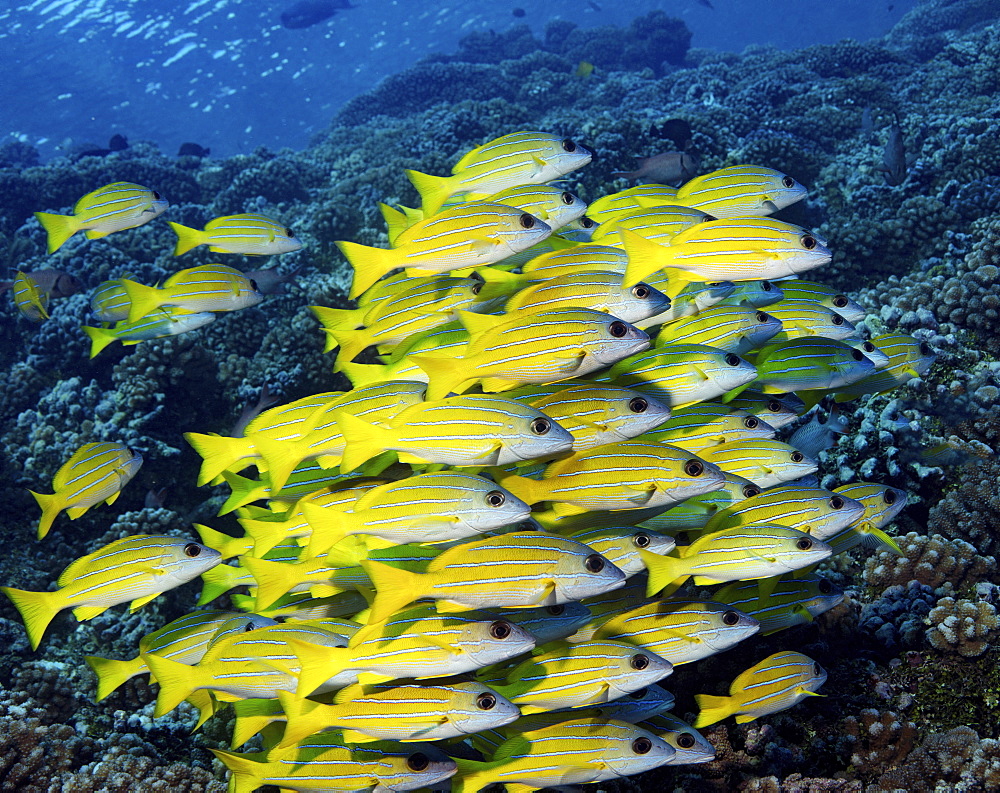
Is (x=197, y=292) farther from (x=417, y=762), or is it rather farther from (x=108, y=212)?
(x=417, y=762)

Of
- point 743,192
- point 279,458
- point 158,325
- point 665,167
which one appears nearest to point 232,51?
point 665,167

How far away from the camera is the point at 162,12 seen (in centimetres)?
5094

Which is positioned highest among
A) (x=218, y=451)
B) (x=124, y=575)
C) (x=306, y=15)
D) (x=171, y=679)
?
(x=306, y=15)

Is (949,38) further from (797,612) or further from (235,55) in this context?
(235,55)

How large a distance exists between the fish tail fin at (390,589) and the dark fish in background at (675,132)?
9.73 m

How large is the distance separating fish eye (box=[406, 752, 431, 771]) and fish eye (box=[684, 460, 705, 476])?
4.92ft

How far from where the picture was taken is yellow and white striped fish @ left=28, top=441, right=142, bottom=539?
4.14 meters

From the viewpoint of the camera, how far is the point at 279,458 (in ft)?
8.81

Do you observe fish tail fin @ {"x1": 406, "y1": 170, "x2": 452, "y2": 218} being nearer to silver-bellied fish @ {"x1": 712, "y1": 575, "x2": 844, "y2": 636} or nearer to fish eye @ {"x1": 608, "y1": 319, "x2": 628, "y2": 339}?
fish eye @ {"x1": 608, "y1": 319, "x2": 628, "y2": 339}

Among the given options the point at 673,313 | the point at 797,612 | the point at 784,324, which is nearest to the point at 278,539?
the point at 673,313

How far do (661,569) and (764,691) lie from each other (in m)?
0.93

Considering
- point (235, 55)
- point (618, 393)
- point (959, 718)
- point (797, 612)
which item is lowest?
point (959, 718)

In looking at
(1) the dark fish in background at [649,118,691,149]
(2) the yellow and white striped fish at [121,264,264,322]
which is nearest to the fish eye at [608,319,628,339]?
(2) the yellow and white striped fish at [121,264,264,322]

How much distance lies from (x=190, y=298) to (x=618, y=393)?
3557mm
